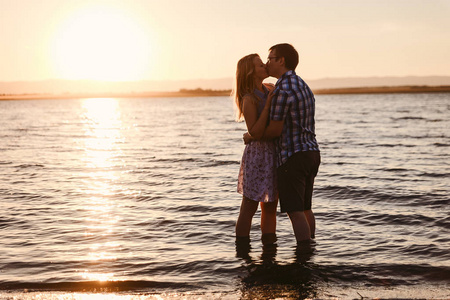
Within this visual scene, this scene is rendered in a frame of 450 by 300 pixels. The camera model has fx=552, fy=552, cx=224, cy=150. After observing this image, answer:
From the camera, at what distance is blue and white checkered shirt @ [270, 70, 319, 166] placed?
19.3 ft

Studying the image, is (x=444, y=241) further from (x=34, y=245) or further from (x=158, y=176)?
(x=158, y=176)

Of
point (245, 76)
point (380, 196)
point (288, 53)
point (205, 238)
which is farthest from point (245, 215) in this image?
point (380, 196)

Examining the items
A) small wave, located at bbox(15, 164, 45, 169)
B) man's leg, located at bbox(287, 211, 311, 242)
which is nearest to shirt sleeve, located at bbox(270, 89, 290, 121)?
man's leg, located at bbox(287, 211, 311, 242)

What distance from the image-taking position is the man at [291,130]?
232 inches

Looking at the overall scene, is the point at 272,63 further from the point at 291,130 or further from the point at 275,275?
the point at 275,275

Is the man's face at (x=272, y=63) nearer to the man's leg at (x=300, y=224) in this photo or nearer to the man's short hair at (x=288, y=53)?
the man's short hair at (x=288, y=53)

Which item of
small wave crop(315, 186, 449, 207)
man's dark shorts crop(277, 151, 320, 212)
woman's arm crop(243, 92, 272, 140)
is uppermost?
woman's arm crop(243, 92, 272, 140)

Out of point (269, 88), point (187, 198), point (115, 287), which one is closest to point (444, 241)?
point (269, 88)

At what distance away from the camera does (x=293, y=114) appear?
5953 millimetres

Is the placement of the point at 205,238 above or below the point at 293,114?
below

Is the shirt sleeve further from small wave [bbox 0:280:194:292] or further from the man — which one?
small wave [bbox 0:280:194:292]

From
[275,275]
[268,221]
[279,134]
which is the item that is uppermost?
[279,134]

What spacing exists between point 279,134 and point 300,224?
1108 mm

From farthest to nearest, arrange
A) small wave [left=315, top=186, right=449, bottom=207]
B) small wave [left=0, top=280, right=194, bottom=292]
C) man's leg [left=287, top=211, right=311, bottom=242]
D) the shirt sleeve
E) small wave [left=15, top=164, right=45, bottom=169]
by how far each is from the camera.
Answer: small wave [left=15, top=164, right=45, bottom=169]
small wave [left=315, top=186, right=449, bottom=207]
man's leg [left=287, top=211, right=311, bottom=242]
the shirt sleeve
small wave [left=0, top=280, right=194, bottom=292]
